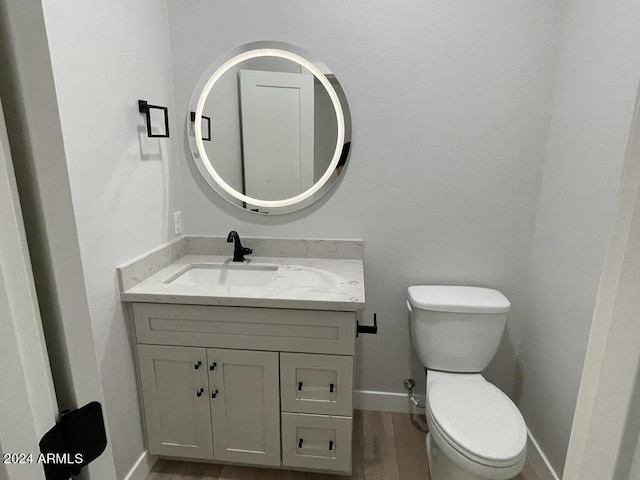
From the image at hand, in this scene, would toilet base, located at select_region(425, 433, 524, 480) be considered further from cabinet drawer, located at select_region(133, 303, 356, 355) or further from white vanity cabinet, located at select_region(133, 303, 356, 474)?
cabinet drawer, located at select_region(133, 303, 356, 355)

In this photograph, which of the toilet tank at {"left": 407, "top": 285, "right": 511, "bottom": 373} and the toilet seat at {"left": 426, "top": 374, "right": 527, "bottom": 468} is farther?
the toilet tank at {"left": 407, "top": 285, "right": 511, "bottom": 373}

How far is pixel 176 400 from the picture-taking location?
1.58 metres

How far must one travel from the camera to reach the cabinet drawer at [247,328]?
4.73 ft

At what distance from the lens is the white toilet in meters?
1.25

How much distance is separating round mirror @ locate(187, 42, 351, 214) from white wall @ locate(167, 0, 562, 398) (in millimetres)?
56

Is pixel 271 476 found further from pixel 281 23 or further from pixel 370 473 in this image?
pixel 281 23

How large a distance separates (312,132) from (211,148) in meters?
0.52

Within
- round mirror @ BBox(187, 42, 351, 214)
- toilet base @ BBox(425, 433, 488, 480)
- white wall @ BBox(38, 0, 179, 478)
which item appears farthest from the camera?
round mirror @ BBox(187, 42, 351, 214)

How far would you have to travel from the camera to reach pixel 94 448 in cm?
48

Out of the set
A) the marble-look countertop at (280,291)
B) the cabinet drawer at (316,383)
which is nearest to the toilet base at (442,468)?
the cabinet drawer at (316,383)

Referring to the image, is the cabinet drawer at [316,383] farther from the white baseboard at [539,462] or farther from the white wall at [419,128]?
the white baseboard at [539,462]

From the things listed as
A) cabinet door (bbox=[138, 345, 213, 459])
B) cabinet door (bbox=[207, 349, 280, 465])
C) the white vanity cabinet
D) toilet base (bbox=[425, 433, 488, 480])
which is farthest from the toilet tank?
cabinet door (bbox=[138, 345, 213, 459])

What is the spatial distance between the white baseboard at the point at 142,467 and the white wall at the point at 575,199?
1.73m

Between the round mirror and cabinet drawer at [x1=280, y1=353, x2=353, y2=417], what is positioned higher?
the round mirror
